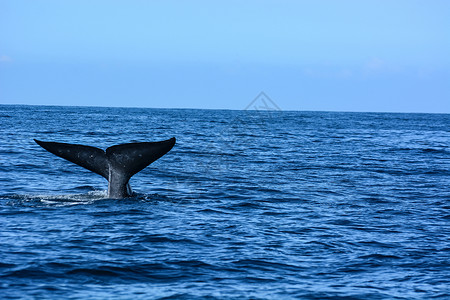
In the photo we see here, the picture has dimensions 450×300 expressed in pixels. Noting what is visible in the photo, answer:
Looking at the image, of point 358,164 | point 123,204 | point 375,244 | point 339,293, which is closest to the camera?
point 339,293

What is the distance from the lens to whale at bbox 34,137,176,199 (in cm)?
1109

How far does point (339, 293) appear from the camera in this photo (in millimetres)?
7680

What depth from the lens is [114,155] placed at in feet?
37.7

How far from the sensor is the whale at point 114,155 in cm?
1109

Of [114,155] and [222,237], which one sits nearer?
[222,237]

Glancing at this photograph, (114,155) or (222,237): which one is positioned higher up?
(114,155)

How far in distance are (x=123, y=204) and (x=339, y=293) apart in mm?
5984

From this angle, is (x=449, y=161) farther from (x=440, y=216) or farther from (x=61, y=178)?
(x=61, y=178)

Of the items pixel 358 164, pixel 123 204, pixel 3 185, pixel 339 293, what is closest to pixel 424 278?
pixel 339 293

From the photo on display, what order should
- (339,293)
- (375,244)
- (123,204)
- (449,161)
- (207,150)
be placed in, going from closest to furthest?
(339,293)
(375,244)
(123,204)
(449,161)
(207,150)

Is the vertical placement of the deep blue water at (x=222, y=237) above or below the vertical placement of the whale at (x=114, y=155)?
below

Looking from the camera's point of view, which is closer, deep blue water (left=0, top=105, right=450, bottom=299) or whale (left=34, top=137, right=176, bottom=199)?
deep blue water (left=0, top=105, right=450, bottom=299)

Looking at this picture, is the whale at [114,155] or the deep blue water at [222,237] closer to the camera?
the deep blue water at [222,237]

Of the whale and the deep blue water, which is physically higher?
the whale
